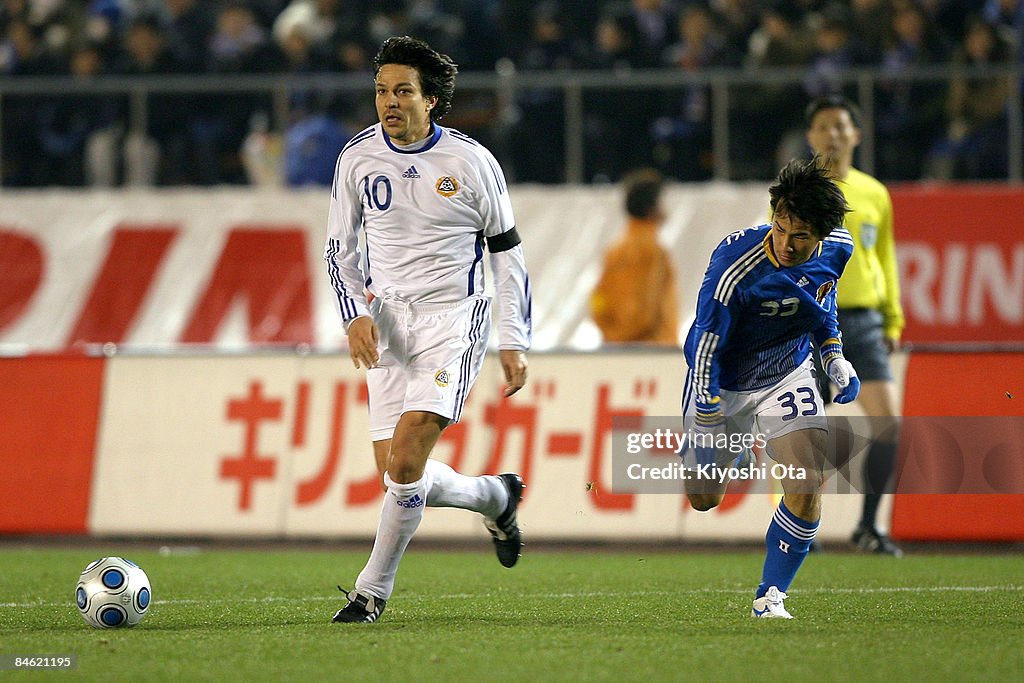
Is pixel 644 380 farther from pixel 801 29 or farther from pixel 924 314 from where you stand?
pixel 801 29

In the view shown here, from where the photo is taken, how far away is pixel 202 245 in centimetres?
1480

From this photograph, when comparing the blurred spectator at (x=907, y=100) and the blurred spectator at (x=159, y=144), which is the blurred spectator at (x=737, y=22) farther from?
the blurred spectator at (x=159, y=144)

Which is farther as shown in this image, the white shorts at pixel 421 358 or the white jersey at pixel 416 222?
the white jersey at pixel 416 222

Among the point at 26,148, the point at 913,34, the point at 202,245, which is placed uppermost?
the point at 913,34

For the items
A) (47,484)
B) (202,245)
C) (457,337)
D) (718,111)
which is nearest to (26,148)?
(202,245)

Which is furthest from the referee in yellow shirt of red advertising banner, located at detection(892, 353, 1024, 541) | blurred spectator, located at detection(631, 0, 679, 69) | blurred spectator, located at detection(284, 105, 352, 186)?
blurred spectator, located at detection(284, 105, 352, 186)

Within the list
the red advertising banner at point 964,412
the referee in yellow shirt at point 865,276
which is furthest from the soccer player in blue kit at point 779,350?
the red advertising banner at point 964,412

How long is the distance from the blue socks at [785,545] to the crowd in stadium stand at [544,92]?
301 inches

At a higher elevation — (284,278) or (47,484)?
(284,278)

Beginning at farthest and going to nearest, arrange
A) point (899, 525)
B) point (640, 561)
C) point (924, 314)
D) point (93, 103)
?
point (93, 103), point (924, 314), point (899, 525), point (640, 561)

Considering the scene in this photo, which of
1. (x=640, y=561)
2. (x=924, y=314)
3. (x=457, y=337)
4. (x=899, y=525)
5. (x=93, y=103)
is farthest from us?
(x=93, y=103)

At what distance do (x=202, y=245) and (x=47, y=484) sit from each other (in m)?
4.04

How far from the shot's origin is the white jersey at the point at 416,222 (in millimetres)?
7102

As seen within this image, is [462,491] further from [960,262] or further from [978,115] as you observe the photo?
[978,115]
